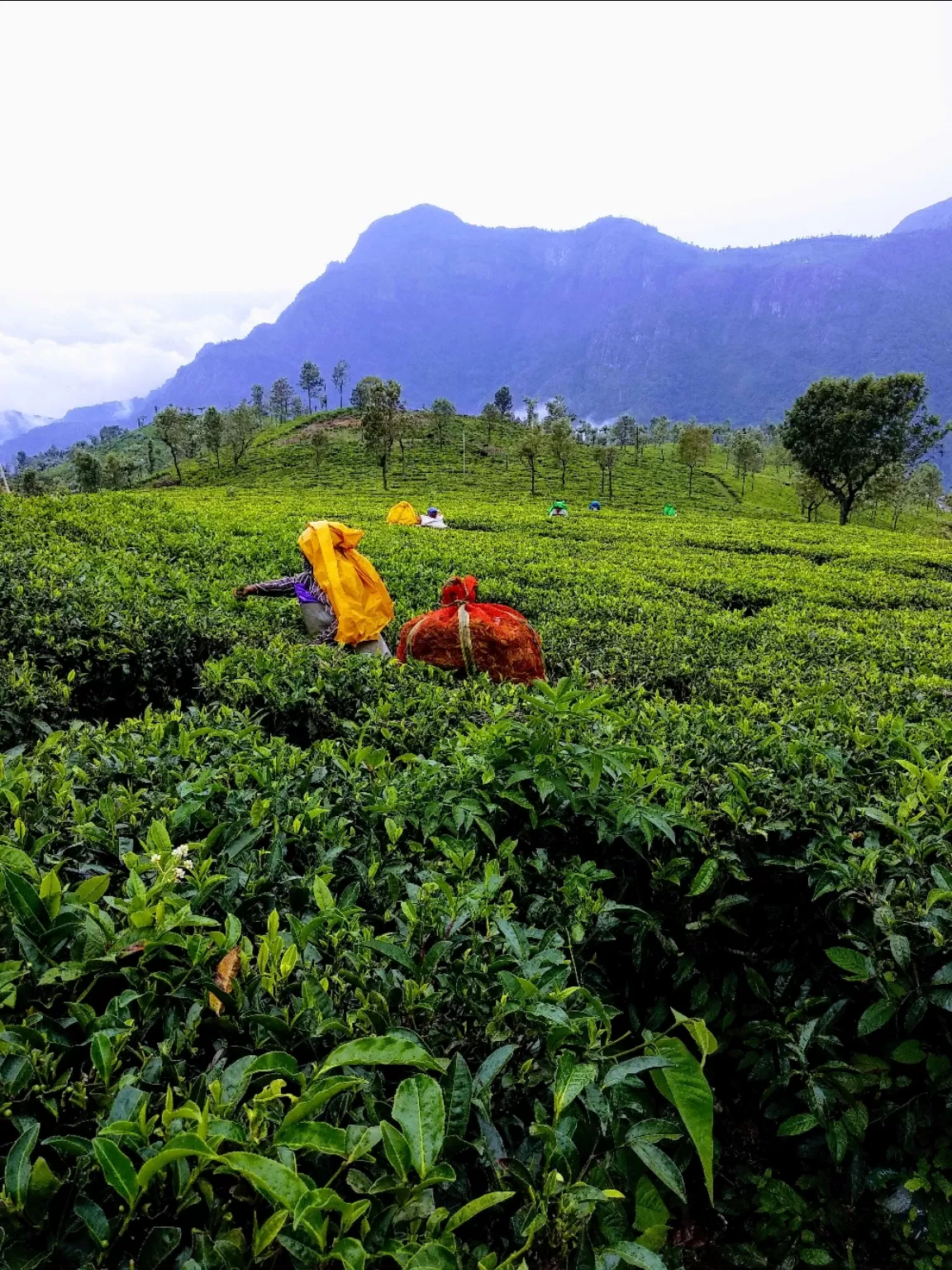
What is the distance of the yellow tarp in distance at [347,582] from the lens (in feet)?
20.4

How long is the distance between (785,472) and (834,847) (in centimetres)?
9157

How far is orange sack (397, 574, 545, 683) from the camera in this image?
5273mm

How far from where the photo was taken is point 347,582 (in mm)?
6328

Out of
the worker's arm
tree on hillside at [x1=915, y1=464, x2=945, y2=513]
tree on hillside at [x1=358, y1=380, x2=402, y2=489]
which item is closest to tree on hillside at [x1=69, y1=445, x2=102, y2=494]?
tree on hillside at [x1=358, y1=380, x2=402, y2=489]

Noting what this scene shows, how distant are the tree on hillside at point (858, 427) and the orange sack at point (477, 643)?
32.5 meters

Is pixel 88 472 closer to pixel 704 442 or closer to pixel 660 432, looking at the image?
pixel 704 442

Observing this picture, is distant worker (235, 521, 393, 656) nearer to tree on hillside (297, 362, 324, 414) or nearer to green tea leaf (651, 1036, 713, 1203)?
green tea leaf (651, 1036, 713, 1203)

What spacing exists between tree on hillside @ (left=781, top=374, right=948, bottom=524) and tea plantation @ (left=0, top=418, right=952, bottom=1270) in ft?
105

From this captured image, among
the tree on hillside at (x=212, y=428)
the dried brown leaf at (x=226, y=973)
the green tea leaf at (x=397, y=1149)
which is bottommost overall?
the green tea leaf at (x=397, y=1149)

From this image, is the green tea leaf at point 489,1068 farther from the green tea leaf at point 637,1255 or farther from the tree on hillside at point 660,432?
the tree on hillside at point 660,432

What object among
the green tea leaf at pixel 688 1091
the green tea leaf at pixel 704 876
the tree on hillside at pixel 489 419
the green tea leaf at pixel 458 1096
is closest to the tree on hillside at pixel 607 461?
the tree on hillside at pixel 489 419

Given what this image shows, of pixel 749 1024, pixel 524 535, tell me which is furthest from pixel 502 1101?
pixel 524 535

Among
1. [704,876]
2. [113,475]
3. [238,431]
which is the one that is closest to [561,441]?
[238,431]

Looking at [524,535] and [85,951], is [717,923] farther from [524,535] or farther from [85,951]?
[524,535]
